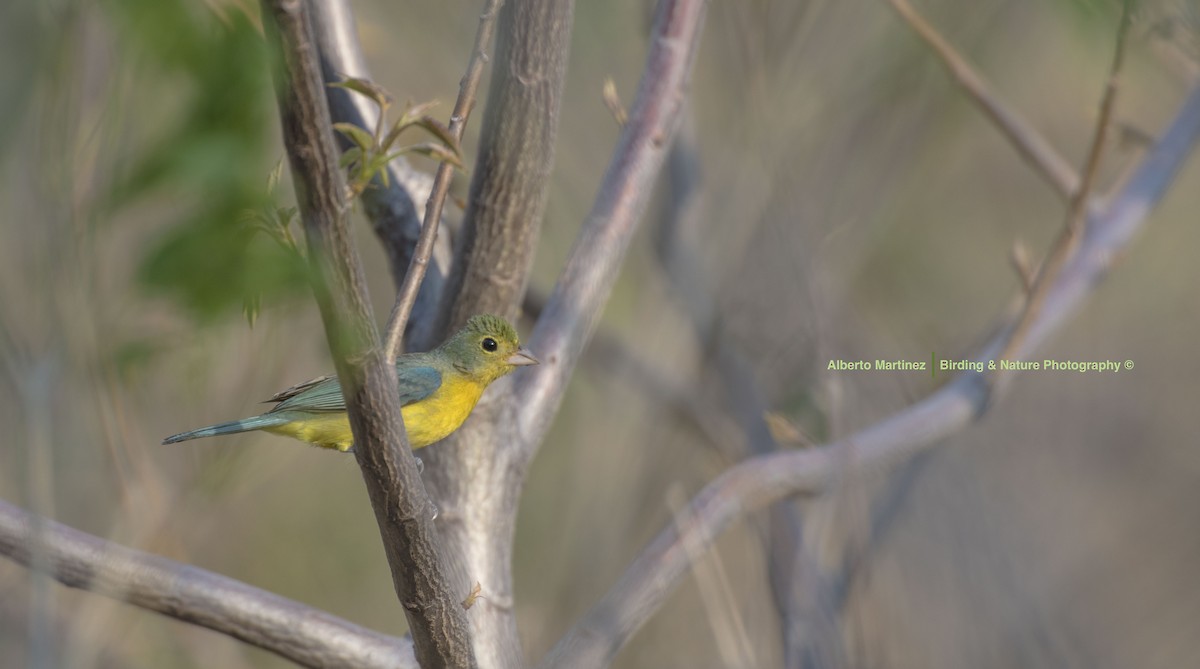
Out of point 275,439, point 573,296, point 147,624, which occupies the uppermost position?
point 573,296

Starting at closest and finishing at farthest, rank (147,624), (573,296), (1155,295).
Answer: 1. (573,296)
2. (147,624)
3. (1155,295)

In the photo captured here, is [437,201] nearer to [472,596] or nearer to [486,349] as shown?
[472,596]

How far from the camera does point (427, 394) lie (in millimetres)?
3066

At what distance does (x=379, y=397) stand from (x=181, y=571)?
1.00m

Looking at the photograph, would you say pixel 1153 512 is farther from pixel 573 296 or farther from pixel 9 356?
pixel 9 356

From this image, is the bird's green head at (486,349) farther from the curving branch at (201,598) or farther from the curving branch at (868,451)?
the curving branch at (201,598)

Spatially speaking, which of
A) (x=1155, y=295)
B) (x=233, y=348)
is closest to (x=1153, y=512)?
(x=1155, y=295)

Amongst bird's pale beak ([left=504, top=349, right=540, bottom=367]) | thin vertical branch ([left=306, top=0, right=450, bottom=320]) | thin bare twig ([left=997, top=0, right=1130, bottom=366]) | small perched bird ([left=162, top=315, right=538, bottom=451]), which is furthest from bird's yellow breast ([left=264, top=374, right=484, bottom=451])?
thin bare twig ([left=997, top=0, right=1130, bottom=366])

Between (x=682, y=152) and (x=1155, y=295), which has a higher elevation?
(x=682, y=152)

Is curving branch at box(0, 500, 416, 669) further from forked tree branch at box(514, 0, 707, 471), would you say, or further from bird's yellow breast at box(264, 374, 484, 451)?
forked tree branch at box(514, 0, 707, 471)

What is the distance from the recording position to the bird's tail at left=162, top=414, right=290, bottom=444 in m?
2.96

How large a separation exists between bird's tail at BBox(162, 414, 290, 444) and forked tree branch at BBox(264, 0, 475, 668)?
4.06 feet

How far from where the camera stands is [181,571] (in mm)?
2248

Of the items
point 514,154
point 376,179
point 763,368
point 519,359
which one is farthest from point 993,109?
point 376,179
